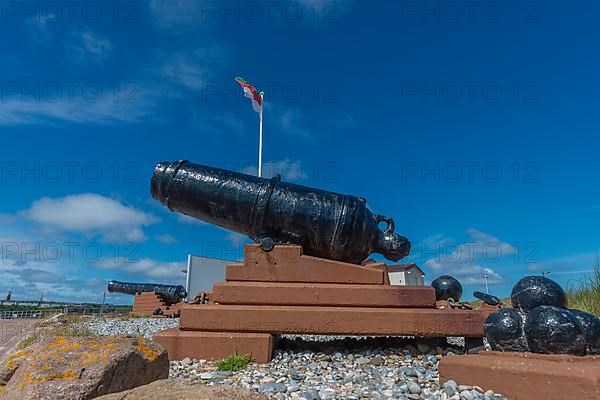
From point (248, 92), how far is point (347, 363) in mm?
14012

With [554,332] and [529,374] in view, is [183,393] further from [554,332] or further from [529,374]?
[554,332]

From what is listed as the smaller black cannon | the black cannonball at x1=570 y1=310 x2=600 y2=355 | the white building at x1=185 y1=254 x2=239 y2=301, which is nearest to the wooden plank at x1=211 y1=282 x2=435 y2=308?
the black cannonball at x1=570 y1=310 x2=600 y2=355

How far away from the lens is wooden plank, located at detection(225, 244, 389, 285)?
17.3ft

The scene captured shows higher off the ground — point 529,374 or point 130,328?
point 529,374

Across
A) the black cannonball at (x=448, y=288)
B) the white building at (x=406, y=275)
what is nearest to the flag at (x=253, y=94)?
the black cannonball at (x=448, y=288)

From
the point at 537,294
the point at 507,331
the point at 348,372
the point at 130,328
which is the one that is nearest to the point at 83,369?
the point at 348,372

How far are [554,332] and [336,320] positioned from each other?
2.40m

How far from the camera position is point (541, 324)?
3156 mm

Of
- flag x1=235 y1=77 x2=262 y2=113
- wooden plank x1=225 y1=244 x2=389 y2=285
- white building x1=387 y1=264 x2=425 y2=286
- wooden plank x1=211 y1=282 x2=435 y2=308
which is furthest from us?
white building x1=387 y1=264 x2=425 y2=286

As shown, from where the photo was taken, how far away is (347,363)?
4.64 metres

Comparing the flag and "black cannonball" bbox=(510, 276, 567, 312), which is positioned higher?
the flag

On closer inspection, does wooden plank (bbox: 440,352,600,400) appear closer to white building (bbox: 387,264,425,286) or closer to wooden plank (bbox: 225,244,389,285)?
wooden plank (bbox: 225,244,389,285)

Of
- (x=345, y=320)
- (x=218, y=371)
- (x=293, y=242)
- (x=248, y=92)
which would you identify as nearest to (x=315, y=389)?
(x=218, y=371)

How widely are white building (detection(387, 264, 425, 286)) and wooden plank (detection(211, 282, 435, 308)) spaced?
2380 centimetres
